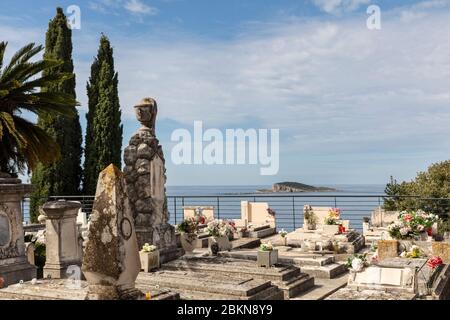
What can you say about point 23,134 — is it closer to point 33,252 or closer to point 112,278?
point 33,252

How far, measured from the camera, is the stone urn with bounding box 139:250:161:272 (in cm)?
1093

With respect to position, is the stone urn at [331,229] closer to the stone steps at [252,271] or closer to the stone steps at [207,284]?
the stone steps at [252,271]

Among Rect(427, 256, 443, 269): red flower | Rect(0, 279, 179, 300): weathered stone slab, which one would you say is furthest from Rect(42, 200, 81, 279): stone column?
Rect(427, 256, 443, 269): red flower

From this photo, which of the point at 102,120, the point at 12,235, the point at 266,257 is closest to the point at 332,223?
the point at 266,257

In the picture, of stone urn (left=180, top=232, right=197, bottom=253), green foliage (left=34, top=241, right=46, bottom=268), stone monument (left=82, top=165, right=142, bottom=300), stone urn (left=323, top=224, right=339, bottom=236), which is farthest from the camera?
stone urn (left=323, top=224, right=339, bottom=236)

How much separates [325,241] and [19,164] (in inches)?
335

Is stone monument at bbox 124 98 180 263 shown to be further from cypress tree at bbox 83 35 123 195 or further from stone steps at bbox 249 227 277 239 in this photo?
cypress tree at bbox 83 35 123 195

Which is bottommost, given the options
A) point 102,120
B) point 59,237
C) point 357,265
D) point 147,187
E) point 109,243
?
point 357,265

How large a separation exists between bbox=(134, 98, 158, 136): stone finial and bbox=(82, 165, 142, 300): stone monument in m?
5.68

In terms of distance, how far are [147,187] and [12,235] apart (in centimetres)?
306

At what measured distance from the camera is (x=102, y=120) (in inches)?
1112

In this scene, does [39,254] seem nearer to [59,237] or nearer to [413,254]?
[59,237]
